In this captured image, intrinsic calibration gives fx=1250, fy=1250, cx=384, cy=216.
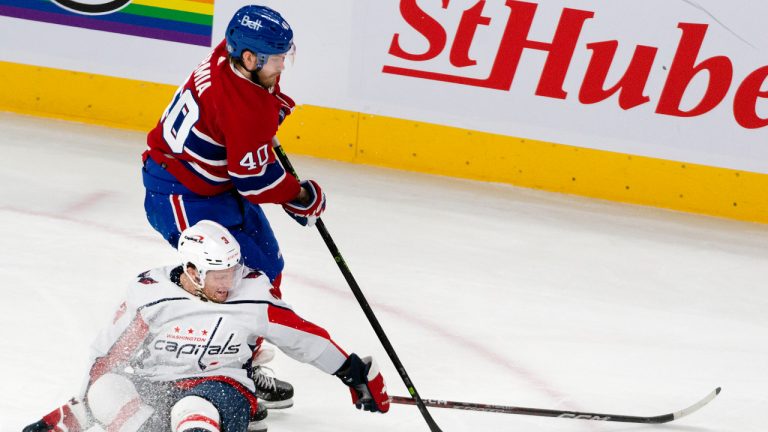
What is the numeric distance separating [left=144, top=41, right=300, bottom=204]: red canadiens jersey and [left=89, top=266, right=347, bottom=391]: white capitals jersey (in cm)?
34

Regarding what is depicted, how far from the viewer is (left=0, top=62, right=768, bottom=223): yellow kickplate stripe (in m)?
5.58

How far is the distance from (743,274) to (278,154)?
90.0 inches

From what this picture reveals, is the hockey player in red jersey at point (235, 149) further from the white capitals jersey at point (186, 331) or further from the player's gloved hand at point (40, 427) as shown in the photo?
the player's gloved hand at point (40, 427)

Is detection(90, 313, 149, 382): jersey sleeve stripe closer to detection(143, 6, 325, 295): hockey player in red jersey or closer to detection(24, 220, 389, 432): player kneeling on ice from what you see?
detection(24, 220, 389, 432): player kneeling on ice

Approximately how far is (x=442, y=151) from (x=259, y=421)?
2748 millimetres

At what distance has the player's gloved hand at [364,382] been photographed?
3.03 meters

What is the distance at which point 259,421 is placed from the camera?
131 inches

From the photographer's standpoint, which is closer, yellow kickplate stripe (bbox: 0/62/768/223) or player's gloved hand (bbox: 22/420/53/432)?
player's gloved hand (bbox: 22/420/53/432)

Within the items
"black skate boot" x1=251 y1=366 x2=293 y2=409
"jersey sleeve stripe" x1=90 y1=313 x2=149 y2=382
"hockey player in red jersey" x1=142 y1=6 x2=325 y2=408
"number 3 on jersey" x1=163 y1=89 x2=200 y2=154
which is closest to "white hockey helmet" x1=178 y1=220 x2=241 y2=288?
"jersey sleeve stripe" x1=90 y1=313 x2=149 y2=382

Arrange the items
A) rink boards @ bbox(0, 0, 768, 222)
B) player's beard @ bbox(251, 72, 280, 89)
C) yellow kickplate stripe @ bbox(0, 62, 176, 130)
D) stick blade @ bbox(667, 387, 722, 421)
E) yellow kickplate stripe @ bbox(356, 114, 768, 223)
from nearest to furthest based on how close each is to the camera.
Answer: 1. player's beard @ bbox(251, 72, 280, 89)
2. stick blade @ bbox(667, 387, 722, 421)
3. rink boards @ bbox(0, 0, 768, 222)
4. yellow kickplate stripe @ bbox(356, 114, 768, 223)
5. yellow kickplate stripe @ bbox(0, 62, 176, 130)

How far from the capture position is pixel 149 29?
20.0 feet

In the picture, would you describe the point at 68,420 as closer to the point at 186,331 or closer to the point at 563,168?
the point at 186,331

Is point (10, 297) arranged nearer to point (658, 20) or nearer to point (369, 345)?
point (369, 345)

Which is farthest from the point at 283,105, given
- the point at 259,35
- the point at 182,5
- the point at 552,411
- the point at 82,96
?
the point at 82,96
